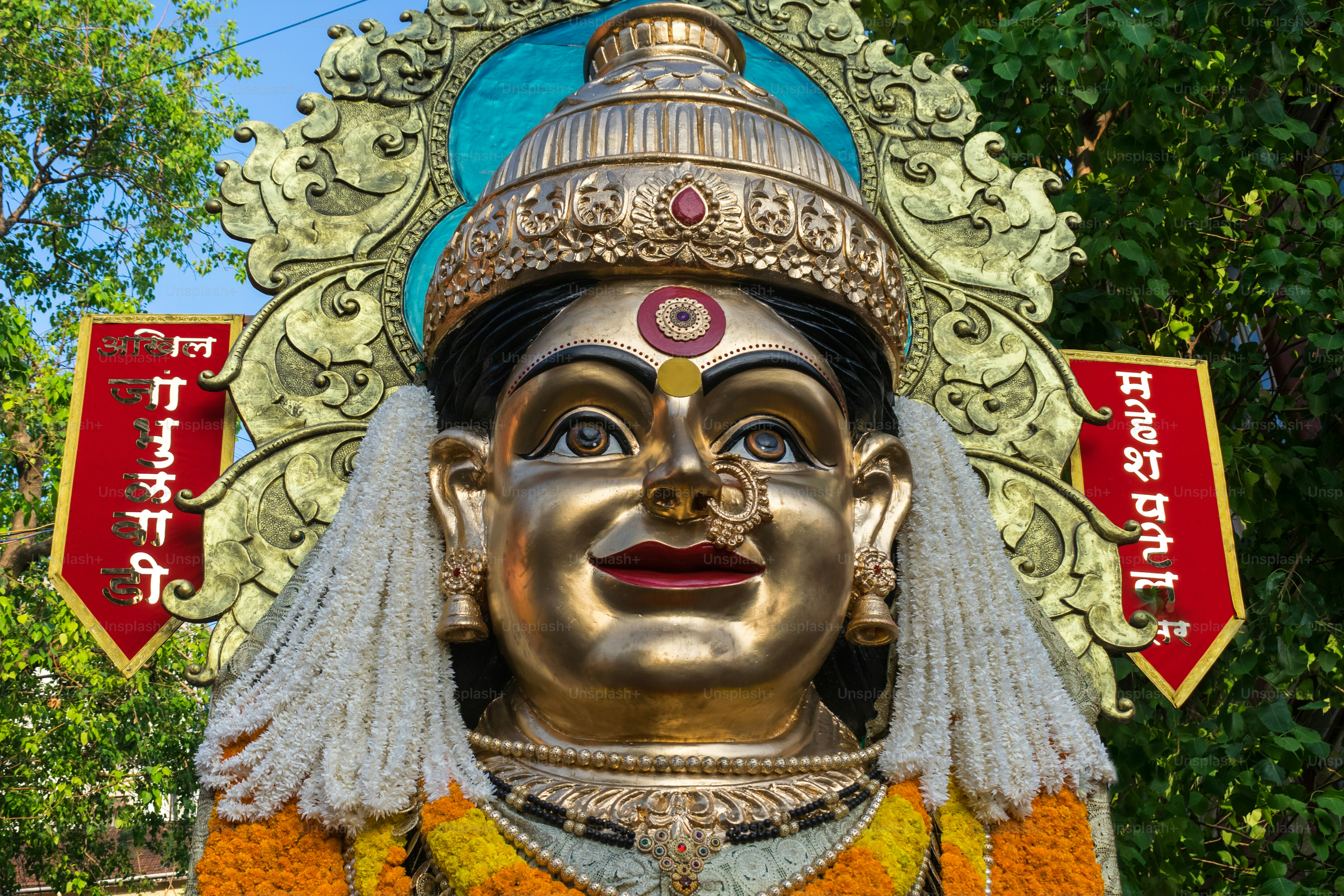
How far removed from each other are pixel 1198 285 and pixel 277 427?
4.70 metres

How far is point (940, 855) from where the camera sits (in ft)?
10.3

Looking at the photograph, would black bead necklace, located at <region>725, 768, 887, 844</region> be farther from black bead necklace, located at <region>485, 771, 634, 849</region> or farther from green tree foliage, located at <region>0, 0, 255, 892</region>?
green tree foliage, located at <region>0, 0, 255, 892</region>

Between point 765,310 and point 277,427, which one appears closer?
point 765,310

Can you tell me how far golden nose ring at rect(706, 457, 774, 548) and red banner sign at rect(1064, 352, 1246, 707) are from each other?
5.10 feet

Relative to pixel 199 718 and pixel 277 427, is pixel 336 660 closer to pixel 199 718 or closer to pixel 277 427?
pixel 277 427

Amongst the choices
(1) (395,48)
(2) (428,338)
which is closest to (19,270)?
(1) (395,48)

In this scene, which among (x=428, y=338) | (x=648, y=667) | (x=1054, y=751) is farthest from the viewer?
(x=428, y=338)

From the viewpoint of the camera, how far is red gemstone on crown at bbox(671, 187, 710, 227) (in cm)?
326

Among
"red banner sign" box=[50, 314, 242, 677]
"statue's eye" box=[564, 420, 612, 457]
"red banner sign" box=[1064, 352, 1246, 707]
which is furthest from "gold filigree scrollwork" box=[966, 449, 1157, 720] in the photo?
"red banner sign" box=[50, 314, 242, 677]

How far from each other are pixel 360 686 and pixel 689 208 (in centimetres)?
153

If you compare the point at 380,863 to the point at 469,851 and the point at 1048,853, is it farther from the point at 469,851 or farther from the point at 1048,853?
the point at 1048,853

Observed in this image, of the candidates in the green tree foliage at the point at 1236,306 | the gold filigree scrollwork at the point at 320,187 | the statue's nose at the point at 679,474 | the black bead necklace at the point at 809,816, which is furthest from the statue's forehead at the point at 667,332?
the green tree foliage at the point at 1236,306

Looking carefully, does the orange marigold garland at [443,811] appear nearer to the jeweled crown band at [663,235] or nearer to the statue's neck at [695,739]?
the statue's neck at [695,739]

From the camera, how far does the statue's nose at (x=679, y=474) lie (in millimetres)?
2992
